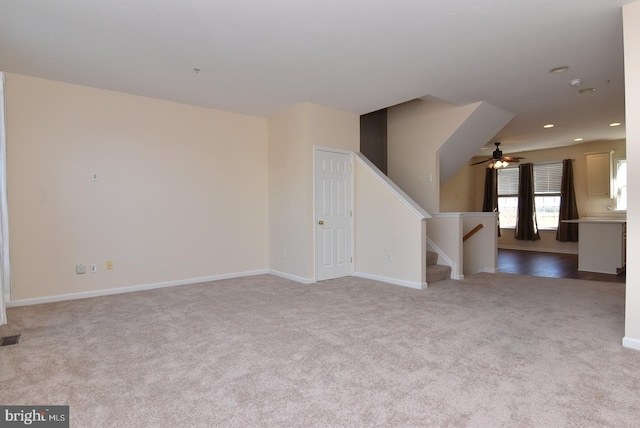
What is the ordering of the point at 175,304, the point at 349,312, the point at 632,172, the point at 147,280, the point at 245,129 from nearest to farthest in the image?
the point at 632,172 < the point at 349,312 < the point at 175,304 < the point at 147,280 < the point at 245,129

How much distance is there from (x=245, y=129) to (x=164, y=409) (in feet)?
14.8

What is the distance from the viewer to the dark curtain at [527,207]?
9289 mm

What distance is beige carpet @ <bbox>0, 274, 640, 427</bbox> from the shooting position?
181 centimetres

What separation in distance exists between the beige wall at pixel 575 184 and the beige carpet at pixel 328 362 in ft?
17.8

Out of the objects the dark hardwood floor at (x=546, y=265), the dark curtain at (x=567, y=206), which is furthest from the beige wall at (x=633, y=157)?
the dark curtain at (x=567, y=206)

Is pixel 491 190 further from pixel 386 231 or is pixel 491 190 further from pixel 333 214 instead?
pixel 333 214

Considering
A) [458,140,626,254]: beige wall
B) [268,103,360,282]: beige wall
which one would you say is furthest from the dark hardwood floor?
[268,103,360,282]: beige wall

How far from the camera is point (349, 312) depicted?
3582 mm

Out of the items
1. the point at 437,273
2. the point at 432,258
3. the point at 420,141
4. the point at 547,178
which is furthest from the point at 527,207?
the point at 437,273

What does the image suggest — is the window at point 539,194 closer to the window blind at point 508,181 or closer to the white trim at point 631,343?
the window blind at point 508,181

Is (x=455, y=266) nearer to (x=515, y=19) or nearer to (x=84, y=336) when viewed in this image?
(x=515, y=19)

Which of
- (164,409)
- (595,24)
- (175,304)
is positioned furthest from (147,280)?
(595,24)

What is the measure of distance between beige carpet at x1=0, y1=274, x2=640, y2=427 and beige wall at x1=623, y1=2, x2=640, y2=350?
33 cm

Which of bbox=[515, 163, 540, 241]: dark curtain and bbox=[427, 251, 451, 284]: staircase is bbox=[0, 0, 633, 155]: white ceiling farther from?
bbox=[515, 163, 540, 241]: dark curtain
